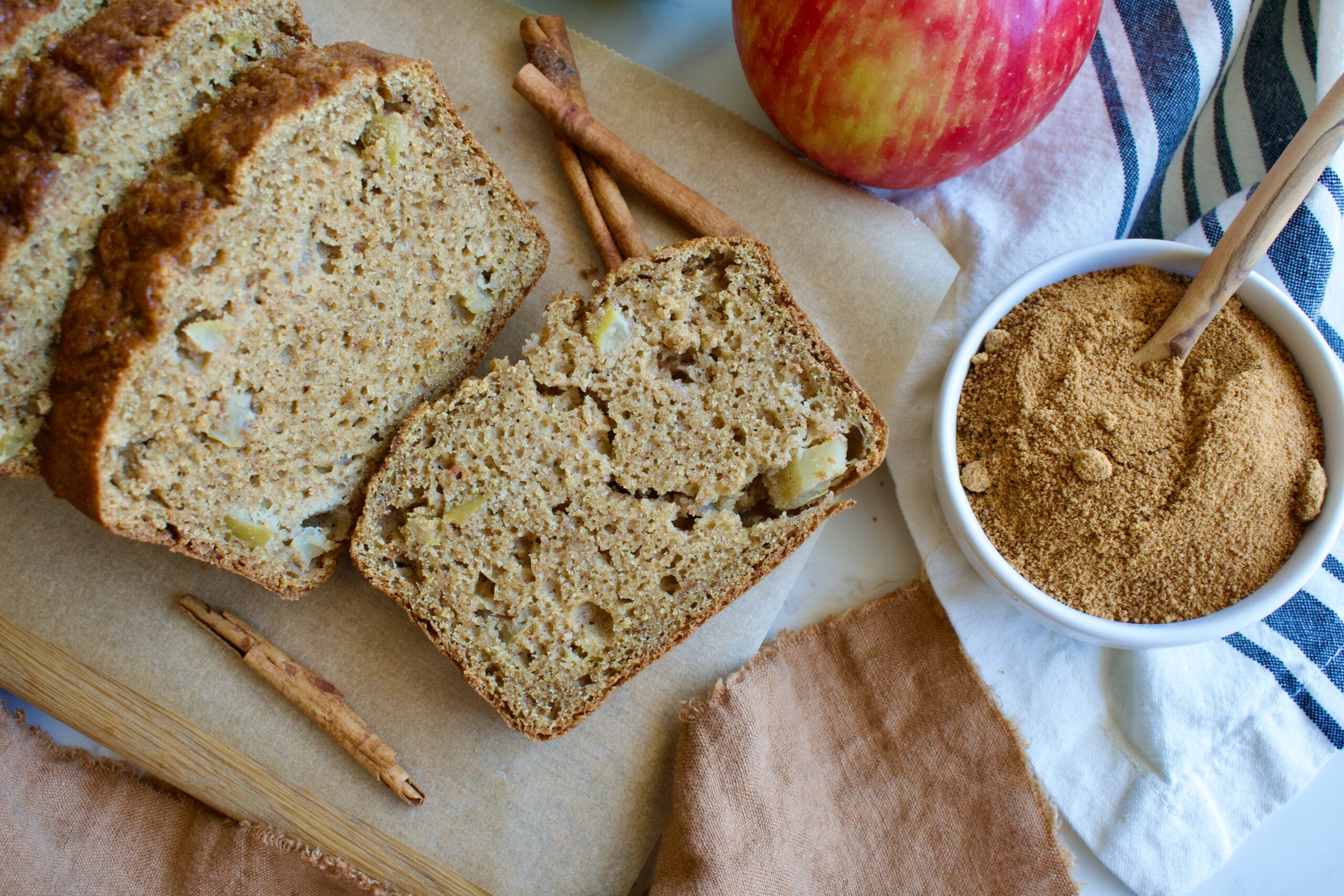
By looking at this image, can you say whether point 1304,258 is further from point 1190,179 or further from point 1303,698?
point 1303,698

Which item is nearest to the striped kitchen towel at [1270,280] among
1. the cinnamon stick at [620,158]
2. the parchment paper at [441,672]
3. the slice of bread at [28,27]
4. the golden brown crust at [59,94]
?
the parchment paper at [441,672]

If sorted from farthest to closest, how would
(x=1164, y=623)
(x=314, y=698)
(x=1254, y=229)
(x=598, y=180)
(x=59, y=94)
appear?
(x=598, y=180) → (x=314, y=698) → (x=1164, y=623) → (x=1254, y=229) → (x=59, y=94)

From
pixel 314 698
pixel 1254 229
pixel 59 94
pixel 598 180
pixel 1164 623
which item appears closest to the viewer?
pixel 59 94

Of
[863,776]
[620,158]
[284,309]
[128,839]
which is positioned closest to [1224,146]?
[620,158]

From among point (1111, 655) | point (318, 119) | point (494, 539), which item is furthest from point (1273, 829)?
point (318, 119)

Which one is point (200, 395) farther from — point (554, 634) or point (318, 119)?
point (554, 634)

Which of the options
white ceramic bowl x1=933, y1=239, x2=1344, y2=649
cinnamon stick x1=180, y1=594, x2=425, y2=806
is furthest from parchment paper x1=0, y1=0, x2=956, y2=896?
white ceramic bowl x1=933, y1=239, x2=1344, y2=649

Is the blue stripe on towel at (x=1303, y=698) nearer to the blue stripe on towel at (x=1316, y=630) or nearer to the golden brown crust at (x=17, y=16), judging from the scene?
the blue stripe on towel at (x=1316, y=630)
